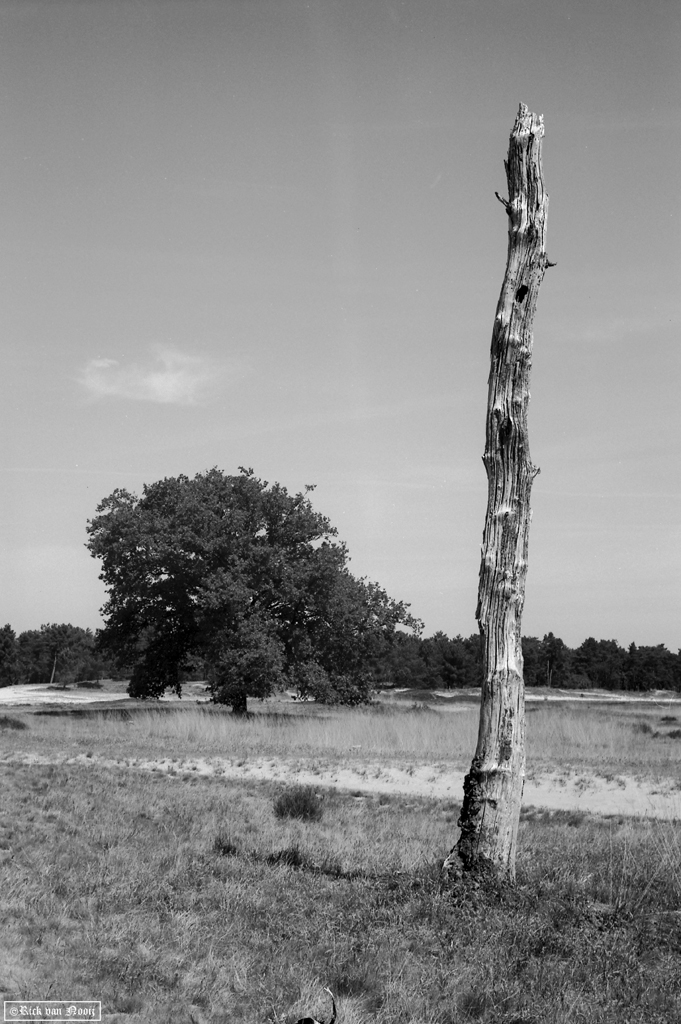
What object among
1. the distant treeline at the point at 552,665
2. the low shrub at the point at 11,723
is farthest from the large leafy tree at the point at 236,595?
the distant treeline at the point at 552,665

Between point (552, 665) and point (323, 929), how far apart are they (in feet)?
345

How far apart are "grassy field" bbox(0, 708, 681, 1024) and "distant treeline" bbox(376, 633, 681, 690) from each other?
79322 mm

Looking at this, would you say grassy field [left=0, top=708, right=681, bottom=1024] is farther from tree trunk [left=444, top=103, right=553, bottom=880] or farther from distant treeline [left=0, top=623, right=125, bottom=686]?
distant treeline [left=0, top=623, right=125, bottom=686]

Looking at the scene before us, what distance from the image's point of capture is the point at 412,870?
266 inches

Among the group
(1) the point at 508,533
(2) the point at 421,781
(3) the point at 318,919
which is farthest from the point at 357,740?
(3) the point at 318,919

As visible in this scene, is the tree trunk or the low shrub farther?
the low shrub

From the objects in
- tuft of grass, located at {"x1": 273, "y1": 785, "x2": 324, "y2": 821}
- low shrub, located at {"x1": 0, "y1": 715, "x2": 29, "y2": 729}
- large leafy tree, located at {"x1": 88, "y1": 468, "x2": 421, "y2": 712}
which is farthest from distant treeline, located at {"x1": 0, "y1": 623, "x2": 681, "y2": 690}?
tuft of grass, located at {"x1": 273, "y1": 785, "x2": 324, "y2": 821}

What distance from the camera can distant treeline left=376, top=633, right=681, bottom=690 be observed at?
93250mm

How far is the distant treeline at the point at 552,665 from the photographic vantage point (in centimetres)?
9325

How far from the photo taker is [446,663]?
95.2 metres

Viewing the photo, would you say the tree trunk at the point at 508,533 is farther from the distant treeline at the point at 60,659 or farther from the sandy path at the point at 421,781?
the distant treeline at the point at 60,659

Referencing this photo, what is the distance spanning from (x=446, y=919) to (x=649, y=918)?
4.29 ft

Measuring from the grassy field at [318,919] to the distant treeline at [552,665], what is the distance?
79322 mm

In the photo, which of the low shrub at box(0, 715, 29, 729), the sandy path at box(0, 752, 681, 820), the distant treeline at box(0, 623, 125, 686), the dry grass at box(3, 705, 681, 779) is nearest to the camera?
the sandy path at box(0, 752, 681, 820)
